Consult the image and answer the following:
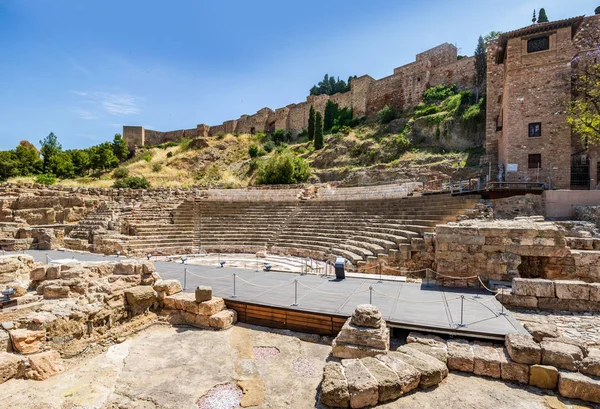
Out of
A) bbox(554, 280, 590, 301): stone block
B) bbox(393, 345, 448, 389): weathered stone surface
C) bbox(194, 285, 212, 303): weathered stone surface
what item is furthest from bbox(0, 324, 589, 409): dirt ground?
bbox(554, 280, 590, 301): stone block

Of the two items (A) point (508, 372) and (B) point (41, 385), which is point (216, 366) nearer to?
(B) point (41, 385)

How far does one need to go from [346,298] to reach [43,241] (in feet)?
54.1

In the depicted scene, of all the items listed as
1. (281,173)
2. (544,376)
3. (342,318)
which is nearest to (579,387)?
(544,376)

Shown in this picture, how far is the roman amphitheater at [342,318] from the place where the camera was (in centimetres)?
448

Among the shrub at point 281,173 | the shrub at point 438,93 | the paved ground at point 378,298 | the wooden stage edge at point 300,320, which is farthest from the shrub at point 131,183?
the shrub at point 438,93

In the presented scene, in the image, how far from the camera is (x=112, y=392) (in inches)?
181

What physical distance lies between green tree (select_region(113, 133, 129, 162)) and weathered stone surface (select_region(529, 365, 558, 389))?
57255mm

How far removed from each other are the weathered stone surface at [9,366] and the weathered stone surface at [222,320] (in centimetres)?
322

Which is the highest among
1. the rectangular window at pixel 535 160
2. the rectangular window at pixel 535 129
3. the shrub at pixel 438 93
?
the shrub at pixel 438 93

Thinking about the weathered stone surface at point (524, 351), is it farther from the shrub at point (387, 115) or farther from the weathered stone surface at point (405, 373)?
the shrub at point (387, 115)

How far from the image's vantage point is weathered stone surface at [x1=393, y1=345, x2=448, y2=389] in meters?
4.54

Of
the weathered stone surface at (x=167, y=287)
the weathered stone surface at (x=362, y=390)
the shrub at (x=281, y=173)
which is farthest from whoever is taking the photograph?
the shrub at (x=281, y=173)

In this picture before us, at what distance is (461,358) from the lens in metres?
4.92

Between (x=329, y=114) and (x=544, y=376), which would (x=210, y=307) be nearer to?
(x=544, y=376)
